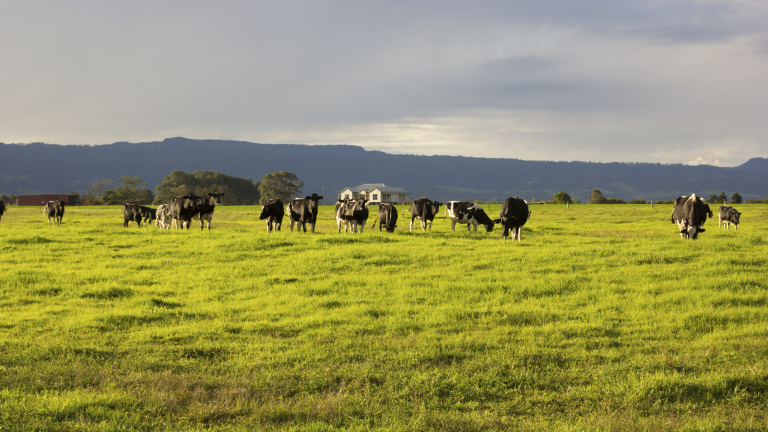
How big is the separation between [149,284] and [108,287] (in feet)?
3.72

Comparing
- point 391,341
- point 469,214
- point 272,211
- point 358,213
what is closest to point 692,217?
point 469,214

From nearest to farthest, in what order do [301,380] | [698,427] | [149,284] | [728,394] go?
[698,427]
[728,394]
[301,380]
[149,284]

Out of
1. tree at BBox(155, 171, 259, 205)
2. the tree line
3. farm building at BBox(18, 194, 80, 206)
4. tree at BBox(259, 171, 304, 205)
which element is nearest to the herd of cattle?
farm building at BBox(18, 194, 80, 206)

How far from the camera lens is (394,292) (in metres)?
12.9

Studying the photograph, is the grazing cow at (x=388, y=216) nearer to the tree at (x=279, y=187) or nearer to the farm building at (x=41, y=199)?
the farm building at (x=41, y=199)

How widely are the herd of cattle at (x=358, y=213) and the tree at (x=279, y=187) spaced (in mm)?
105922

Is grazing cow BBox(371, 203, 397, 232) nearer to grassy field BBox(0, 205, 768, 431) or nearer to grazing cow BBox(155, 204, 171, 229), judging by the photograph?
grassy field BBox(0, 205, 768, 431)

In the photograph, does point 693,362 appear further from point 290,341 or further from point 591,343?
point 290,341

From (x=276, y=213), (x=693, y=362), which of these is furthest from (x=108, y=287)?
(x=276, y=213)

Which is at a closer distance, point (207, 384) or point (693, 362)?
point (207, 384)

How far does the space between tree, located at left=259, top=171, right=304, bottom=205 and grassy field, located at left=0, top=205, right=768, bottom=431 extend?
130417 mm

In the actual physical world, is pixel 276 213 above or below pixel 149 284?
above

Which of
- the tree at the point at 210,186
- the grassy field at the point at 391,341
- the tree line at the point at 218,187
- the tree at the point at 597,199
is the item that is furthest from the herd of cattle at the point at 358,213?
the tree at the point at 210,186

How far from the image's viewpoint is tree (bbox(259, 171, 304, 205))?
147 metres
